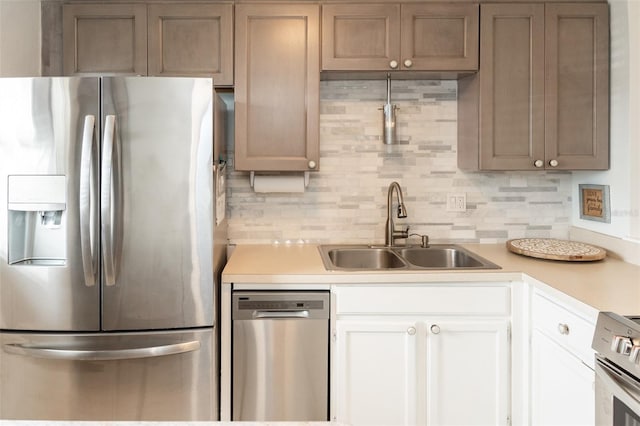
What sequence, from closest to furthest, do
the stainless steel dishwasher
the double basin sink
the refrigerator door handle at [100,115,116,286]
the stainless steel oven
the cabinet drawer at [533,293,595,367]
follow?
the stainless steel oven → the cabinet drawer at [533,293,595,367] → the refrigerator door handle at [100,115,116,286] → the stainless steel dishwasher → the double basin sink

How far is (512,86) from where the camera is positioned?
2.35m

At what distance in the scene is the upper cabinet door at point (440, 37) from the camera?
2330 mm

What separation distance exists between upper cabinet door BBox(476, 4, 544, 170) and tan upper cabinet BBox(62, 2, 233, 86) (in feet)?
4.13

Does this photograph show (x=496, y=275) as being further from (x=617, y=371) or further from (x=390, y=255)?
(x=617, y=371)

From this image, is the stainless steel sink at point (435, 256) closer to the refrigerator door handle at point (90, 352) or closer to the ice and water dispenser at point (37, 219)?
the refrigerator door handle at point (90, 352)

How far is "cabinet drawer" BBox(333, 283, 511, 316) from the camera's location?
2.03 meters

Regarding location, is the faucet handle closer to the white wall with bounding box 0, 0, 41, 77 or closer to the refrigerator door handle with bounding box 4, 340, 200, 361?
the refrigerator door handle with bounding box 4, 340, 200, 361

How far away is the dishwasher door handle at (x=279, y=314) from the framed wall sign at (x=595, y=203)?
1.58 metres

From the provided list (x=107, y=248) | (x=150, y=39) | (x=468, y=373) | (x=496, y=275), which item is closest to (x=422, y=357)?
(x=468, y=373)

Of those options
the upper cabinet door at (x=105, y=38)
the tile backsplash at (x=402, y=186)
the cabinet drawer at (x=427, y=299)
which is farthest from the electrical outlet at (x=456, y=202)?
the upper cabinet door at (x=105, y=38)

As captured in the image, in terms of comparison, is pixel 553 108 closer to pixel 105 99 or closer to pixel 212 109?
pixel 212 109

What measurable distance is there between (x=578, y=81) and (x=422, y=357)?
1538 millimetres

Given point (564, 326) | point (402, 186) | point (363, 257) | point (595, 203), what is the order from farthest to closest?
point (402, 186) < point (363, 257) < point (595, 203) < point (564, 326)

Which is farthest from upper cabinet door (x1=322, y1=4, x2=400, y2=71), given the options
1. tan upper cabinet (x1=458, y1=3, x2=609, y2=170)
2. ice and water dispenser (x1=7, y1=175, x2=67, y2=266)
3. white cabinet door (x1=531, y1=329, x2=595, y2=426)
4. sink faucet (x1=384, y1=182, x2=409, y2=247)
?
white cabinet door (x1=531, y1=329, x2=595, y2=426)
